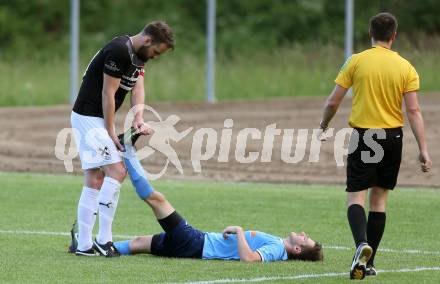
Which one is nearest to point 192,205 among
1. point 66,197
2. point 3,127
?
point 66,197

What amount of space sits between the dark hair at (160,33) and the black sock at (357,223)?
2.05 m

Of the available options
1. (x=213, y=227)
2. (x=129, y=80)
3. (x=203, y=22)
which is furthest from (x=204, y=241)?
(x=203, y=22)

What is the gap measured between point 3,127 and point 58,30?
19773mm

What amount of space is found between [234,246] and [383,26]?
2295 mm

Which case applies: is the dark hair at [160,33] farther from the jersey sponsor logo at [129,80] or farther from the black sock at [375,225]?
the black sock at [375,225]

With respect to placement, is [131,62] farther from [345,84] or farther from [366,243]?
[366,243]

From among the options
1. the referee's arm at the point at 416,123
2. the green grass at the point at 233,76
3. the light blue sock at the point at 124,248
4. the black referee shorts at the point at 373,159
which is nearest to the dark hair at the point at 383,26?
the referee's arm at the point at 416,123

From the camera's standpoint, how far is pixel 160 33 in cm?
931

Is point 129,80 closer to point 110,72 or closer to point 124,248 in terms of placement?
point 110,72

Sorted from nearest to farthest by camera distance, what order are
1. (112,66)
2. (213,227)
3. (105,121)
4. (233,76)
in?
(112,66)
(105,121)
(213,227)
(233,76)

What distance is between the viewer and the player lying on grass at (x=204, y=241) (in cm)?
956

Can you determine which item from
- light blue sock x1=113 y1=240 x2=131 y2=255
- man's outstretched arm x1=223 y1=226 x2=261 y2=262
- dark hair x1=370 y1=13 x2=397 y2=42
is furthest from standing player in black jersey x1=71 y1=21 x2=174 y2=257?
dark hair x1=370 y1=13 x2=397 y2=42

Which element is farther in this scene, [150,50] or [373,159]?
[150,50]

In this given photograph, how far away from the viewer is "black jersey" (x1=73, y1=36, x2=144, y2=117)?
945 cm
